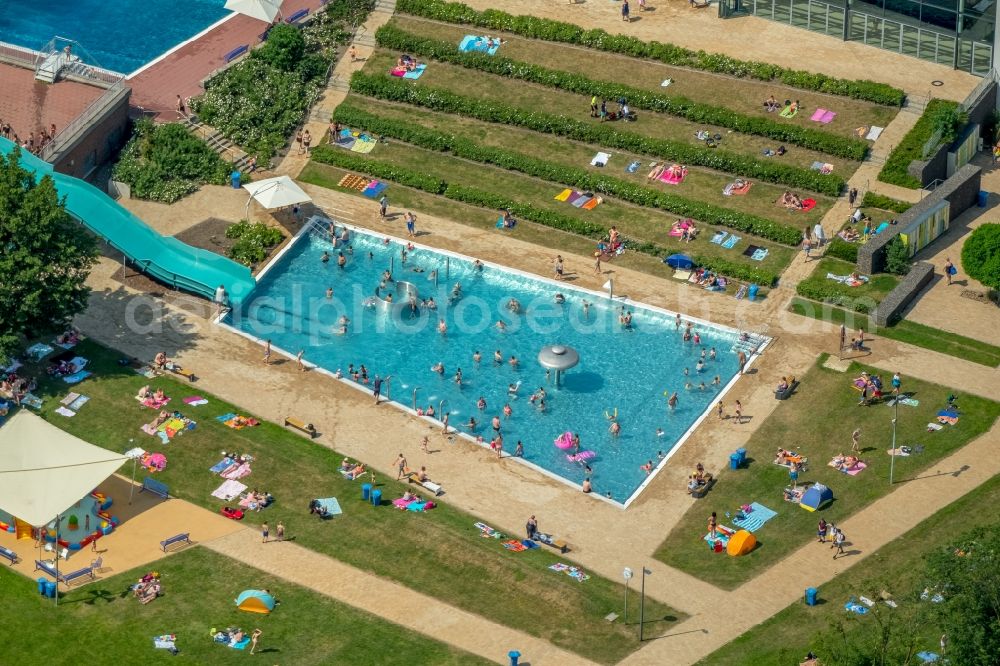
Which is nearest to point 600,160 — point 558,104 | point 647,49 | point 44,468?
point 558,104

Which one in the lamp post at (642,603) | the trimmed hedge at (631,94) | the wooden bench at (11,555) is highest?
the trimmed hedge at (631,94)

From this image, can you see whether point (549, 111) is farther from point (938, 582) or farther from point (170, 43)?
point (938, 582)

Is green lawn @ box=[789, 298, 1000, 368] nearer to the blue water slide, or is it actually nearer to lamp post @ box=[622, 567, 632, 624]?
lamp post @ box=[622, 567, 632, 624]

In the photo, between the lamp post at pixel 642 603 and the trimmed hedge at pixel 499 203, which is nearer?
the lamp post at pixel 642 603

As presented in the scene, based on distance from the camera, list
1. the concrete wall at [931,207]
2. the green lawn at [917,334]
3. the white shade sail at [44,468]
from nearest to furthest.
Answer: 1. the white shade sail at [44,468]
2. the green lawn at [917,334]
3. the concrete wall at [931,207]

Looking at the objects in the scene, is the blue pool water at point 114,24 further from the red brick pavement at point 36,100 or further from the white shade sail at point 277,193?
the white shade sail at point 277,193

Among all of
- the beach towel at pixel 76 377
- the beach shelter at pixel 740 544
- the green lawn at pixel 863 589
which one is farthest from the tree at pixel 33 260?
the green lawn at pixel 863 589

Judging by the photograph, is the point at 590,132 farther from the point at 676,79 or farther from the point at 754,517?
the point at 754,517
